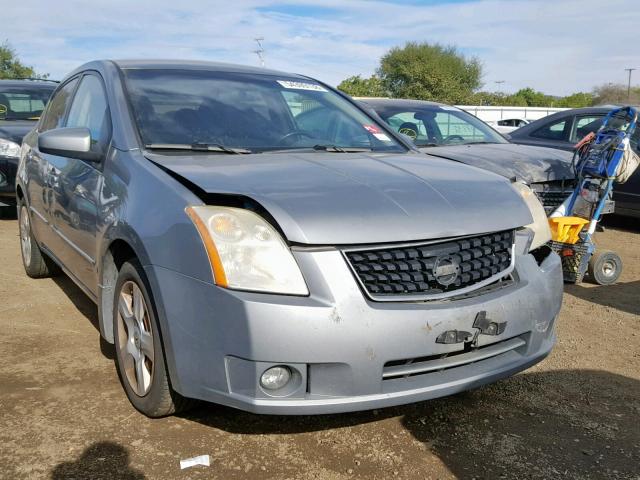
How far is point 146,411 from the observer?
9.43 ft

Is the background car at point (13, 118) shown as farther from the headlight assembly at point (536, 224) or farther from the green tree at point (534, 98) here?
the green tree at point (534, 98)

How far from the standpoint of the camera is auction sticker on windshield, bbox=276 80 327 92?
4.08m

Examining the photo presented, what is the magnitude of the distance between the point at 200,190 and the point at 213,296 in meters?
0.50

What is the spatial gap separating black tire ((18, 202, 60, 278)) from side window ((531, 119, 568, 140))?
6.24 meters

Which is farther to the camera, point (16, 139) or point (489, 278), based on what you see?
point (16, 139)

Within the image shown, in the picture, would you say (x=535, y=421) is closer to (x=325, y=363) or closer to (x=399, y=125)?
(x=325, y=363)

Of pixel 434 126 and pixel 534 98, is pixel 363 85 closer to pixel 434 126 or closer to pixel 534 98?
pixel 534 98

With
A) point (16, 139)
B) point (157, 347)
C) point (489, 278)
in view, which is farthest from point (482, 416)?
point (16, 139)

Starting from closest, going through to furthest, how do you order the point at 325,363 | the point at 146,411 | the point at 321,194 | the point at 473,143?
1. the point at 325,363
2. the point at 321,194
3. the point at 146,411
4. the point at 473,143

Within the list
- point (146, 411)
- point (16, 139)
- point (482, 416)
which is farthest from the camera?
point (16, 139)

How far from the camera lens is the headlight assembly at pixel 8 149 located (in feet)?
26.1

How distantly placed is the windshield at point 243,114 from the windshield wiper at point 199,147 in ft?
0.04

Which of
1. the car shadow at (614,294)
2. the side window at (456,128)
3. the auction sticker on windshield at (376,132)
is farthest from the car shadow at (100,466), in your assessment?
the side window at (456,128)

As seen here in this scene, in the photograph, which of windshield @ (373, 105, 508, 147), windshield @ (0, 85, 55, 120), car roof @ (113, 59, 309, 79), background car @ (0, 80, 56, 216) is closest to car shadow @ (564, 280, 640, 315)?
windshield @ (373, 105, 508, 147)
